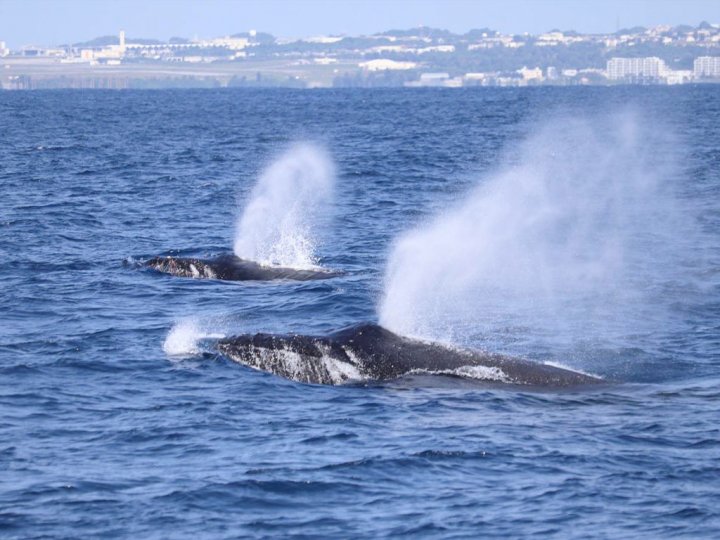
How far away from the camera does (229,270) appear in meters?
30.9

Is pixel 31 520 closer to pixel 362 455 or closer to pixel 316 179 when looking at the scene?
pixel 362 455

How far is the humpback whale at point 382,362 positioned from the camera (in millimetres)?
19906

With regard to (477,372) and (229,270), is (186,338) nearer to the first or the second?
(477,372)

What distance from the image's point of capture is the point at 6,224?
39.7 m

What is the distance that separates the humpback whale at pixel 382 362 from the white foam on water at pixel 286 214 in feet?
35.3

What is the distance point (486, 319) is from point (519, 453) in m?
9.56

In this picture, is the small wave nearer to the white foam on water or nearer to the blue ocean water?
the blue ocean water

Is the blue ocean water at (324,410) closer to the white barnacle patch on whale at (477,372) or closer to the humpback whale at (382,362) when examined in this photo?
the white barnacle patch on whale at (477,372)

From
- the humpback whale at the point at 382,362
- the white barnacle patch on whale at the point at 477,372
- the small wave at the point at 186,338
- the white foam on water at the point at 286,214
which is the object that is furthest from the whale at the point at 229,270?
the white barnacle patch on whale at the point at 477,372

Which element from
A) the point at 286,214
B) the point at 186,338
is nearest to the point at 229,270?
the point at 186,338

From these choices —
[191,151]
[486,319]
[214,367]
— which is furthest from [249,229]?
[191,151]

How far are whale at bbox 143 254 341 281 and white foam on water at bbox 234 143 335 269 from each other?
0.59 m

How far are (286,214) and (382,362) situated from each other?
23.4 meters

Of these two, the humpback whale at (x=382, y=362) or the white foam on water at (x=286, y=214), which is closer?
the humpback whale at (x=382, y=362)
